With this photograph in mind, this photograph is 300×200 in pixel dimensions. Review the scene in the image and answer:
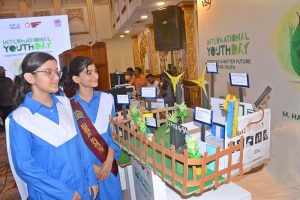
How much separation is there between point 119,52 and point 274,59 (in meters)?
9.67

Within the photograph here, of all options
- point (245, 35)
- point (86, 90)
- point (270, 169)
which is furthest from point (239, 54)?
point (86, 90)

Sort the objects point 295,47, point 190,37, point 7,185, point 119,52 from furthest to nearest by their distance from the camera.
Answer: point 119,52, point 190,37, point 7,185, point 295,47

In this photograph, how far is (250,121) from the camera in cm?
115

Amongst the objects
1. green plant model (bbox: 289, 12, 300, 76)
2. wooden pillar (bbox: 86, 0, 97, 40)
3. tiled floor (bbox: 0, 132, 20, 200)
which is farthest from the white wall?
green plant model (bbox: 289, 12, 300, 76)

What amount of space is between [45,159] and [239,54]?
2486 mm

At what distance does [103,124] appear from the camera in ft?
5.59

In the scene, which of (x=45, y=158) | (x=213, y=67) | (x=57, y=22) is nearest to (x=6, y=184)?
(x=57, y=22)

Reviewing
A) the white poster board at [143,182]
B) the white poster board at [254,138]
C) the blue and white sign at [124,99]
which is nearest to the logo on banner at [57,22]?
the blue and white sign at [124,99]

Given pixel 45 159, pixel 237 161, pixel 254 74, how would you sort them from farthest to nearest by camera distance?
pixel 254 74 → pixel 45 159 → pixel 237 161

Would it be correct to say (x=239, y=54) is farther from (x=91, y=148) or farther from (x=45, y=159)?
(x=45, y=159)

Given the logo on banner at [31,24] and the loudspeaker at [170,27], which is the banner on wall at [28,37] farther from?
the loudspeaker at [170,27]

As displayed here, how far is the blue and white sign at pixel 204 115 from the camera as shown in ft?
3.84

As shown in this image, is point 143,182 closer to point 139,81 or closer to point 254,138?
point 254,138

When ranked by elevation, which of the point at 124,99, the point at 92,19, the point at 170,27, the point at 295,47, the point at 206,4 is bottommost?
the point at 124,99
